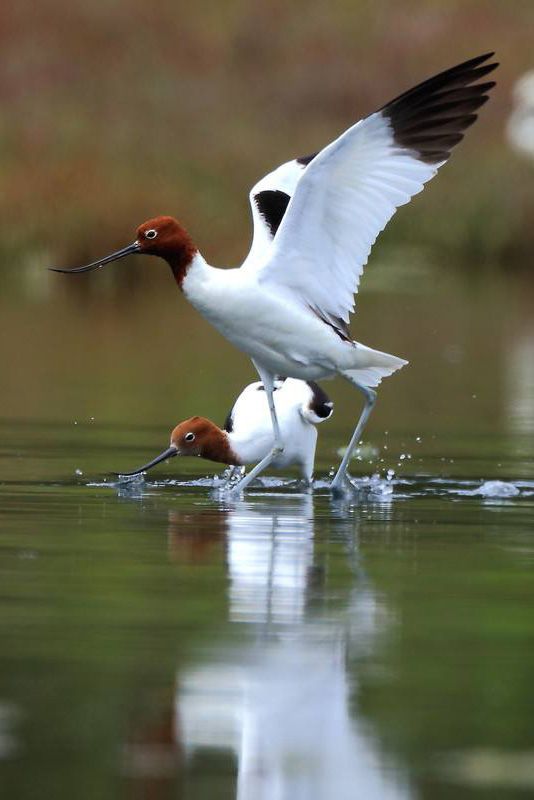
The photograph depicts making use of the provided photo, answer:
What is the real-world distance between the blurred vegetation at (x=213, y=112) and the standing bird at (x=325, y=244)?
50.1 feet

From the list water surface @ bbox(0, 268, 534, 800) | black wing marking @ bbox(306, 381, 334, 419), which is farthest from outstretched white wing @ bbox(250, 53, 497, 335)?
water surface @ bbox(0, 268, 534, 800)

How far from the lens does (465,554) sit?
7.73 metres

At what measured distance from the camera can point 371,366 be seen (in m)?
10.7

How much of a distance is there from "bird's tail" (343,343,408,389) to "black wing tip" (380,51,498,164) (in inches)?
39.1

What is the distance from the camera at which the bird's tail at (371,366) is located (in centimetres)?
1052

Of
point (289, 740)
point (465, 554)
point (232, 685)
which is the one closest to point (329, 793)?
point (289, 740)

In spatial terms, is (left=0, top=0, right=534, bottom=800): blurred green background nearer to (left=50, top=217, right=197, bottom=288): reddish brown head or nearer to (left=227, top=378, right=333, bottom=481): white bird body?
(left=227, top=378, right=333, bottom=481): white bird body

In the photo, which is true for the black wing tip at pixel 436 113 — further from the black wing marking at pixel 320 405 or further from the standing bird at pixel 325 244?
the black wing marking at pixel 320 405

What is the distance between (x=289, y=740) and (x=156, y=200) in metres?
23.0

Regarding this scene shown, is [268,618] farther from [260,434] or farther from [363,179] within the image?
[260,434]

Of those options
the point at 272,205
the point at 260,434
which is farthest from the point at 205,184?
the point at 260,434

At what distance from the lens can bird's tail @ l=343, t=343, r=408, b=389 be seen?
10.5 m

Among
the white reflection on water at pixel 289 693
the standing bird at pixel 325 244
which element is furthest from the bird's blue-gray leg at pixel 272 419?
the white reflection on water at pixel 289 693

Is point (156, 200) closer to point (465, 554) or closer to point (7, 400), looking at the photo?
point (7, 400)
